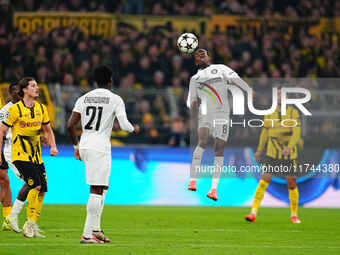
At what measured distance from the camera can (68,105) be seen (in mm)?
17328

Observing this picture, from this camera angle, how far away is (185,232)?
39.5 ft

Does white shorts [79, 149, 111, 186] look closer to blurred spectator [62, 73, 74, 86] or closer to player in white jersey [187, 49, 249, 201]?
player in white jersey [187, 49, 249, 201]

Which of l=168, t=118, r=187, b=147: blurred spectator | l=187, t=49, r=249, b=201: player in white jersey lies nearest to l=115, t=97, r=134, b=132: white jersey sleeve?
l=187, t=49, r=249, b=201: player in white jersey

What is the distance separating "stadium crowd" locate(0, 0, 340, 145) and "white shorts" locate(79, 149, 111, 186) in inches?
309

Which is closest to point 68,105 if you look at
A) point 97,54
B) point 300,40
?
point 97,54

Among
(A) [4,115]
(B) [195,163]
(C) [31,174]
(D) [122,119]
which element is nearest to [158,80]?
(B) [195,163]

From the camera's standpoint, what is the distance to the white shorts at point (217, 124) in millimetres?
13320

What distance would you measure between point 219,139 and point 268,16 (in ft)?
34.9

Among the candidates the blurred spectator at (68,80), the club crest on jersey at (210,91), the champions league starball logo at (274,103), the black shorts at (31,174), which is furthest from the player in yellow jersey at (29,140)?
the blurred spectator at (68,80)

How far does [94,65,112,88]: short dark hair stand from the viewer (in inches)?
387

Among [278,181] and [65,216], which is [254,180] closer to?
[278,181]

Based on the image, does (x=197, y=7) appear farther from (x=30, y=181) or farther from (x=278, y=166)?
(x=30, y=181)

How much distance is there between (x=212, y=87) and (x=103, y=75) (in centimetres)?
374

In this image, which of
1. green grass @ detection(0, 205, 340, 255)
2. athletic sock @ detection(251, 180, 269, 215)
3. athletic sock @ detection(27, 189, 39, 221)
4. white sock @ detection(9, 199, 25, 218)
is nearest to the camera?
green grass @ detection(0, 205, 340, 255)
